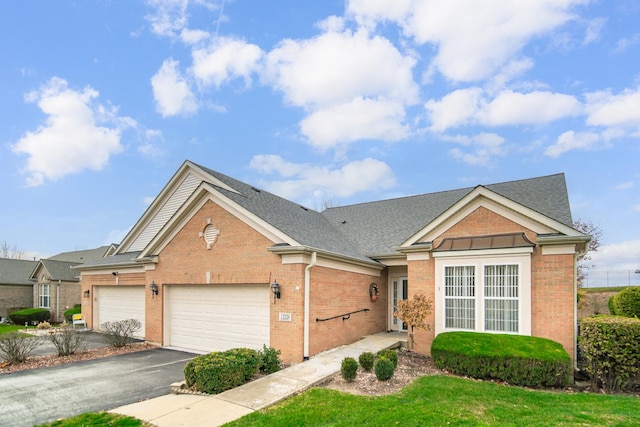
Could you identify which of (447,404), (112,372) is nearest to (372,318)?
(447,404)

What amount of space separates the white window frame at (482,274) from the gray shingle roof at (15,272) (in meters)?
33.5

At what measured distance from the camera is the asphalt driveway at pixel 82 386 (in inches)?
287

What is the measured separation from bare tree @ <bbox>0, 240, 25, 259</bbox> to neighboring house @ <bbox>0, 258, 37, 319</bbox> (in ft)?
121

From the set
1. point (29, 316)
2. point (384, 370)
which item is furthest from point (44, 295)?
point (384, 370)

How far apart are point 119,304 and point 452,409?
1652cm

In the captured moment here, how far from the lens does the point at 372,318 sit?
14.4 metres

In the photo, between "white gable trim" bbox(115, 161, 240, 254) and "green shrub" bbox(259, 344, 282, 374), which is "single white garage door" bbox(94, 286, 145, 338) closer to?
"white gable trim" bbox(115, 161, 240, 254)

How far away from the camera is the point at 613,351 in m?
8.34

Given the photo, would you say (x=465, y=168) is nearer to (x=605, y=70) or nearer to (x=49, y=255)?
(x=605, y=70)

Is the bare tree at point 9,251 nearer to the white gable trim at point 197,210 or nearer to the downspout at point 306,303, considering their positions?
the white gable trim at point 197,210

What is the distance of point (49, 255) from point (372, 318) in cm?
4963

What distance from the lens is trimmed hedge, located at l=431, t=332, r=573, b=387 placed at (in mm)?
8641

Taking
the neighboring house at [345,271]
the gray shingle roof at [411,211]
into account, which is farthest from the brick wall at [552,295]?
the gray shingle roof at [411,211]

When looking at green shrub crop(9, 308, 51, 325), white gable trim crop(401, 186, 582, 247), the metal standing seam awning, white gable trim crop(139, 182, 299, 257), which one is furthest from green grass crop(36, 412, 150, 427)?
green shrub crop(9, 308, 51, 325)
